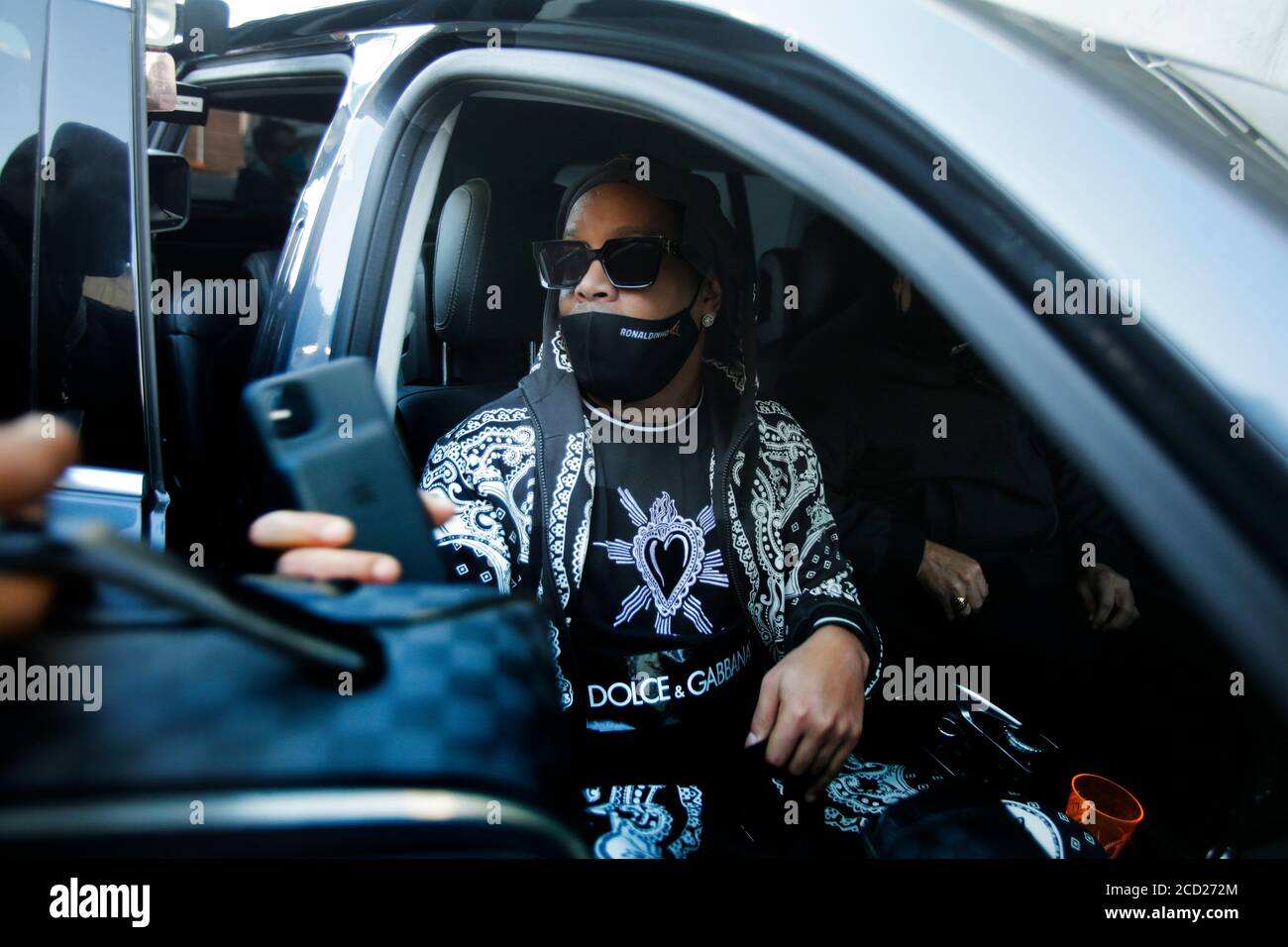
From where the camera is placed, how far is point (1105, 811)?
1396 mm

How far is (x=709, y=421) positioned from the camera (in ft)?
5.59

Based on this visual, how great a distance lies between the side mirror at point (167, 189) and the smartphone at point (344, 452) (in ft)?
2.82

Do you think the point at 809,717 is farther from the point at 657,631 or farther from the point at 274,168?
the point at 274,168

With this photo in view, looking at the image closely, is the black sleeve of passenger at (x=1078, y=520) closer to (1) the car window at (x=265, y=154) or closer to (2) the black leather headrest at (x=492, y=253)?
(2) the black leather headrest at (x=492, y=253)

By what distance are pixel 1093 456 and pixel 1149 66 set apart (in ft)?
1.93

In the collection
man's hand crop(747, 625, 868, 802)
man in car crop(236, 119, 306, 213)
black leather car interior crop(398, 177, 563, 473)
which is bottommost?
man's hand crop(747, 625, 868, 802)

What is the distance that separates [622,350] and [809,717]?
68 centimetres

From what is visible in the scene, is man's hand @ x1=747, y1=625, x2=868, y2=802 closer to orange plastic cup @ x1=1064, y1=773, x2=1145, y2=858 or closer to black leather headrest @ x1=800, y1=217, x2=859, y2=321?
orange plastic cup @ x1=1064, y1=773, x2=1145, y2=858

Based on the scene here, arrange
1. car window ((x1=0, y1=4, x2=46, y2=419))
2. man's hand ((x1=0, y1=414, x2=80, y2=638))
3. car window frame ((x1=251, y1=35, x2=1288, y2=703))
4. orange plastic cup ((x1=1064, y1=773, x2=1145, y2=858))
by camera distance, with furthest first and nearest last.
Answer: orange plastic cup ((x1=1064, y1=773, x2=1145, y2=858)), car window ((x1=0, y1=4, x2=46, y2=419)), car window frame ((x1=251, y1=35, x2=1288, y2=703)), man's hand ((x1=0, y1=414, x2=80, y2=638))

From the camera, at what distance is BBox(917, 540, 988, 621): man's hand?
7.10ft

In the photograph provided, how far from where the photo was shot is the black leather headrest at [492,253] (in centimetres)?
179

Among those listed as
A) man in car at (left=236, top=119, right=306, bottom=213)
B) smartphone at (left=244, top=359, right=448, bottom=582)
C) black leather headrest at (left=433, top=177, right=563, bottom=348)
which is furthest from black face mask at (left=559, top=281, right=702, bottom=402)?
man in car at (left=236, top=119, right=306, bottom=213)
